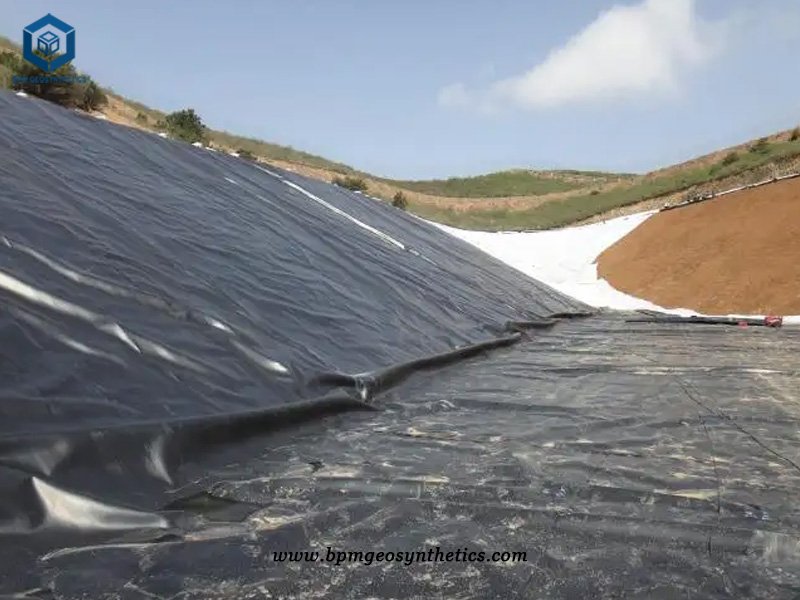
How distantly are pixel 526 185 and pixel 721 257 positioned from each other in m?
44.2

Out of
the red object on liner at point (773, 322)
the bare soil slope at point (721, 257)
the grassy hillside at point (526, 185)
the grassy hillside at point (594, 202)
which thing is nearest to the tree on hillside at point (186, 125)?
the grassy hillside at point (526, 185)

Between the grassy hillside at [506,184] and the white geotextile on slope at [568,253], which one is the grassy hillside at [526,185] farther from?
the white geotextile on slope at [568,253]

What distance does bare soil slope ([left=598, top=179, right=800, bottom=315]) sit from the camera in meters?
11.5

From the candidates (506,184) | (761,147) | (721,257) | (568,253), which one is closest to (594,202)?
(761,147)

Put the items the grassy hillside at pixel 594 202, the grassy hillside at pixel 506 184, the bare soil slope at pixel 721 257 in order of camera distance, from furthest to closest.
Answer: the grassy hillside at pixel 506 184 → the grassy hillside at pixel 594 202 → the bare soil slope at pixel 721 257

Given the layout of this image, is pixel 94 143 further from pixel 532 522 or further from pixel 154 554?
pixel 532 522

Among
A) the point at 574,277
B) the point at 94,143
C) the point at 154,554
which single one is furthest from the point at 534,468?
the point at 574,277

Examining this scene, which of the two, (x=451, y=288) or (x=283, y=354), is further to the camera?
(x=451, y=288)

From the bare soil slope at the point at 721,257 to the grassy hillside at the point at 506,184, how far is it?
33225mm

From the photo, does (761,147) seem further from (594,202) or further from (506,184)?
(506,184)

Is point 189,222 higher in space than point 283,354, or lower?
higher

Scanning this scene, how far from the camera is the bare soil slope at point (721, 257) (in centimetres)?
1148

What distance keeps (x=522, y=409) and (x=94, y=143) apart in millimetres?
4087

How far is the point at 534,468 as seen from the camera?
90.3 inches
